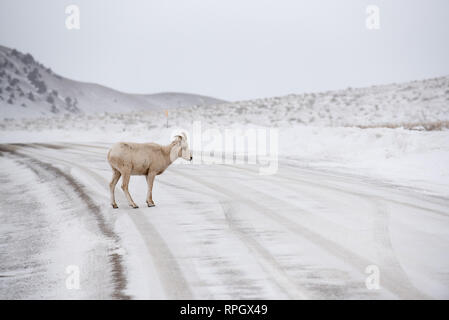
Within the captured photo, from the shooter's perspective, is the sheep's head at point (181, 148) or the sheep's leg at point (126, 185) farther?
the sheep's head at point (181, 148)

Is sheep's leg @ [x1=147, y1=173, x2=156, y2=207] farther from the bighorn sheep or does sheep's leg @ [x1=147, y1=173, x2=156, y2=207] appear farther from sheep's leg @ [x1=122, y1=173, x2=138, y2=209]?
sheep's leg @ [x1=122, y1=173, x2=138, y2=209]

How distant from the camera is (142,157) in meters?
7.99

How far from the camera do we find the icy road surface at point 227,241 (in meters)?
4.57

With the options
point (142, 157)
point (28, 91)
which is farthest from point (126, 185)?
point (28, 91)

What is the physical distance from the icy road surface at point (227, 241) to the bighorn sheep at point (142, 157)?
68 centimetres

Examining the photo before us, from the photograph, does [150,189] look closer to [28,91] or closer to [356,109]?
[356,109]

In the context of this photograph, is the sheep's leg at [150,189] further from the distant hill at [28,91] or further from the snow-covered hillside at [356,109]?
the distant hill at [28,91]

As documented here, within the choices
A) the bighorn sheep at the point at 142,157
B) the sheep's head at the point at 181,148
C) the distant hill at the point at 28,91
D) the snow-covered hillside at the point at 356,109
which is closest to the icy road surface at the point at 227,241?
the bighorn sheep at the point at 142,157

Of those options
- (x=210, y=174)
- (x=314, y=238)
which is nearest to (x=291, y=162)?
(x=210, y=174)

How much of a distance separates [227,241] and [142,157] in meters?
2.72

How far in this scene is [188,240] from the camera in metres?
6.20

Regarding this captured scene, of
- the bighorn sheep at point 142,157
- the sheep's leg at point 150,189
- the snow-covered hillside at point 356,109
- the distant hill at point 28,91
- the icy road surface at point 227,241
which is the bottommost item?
the icy road surface at point 227,241

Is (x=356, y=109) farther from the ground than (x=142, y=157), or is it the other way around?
(x=356, y=109)

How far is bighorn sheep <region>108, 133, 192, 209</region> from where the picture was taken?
785 cm
